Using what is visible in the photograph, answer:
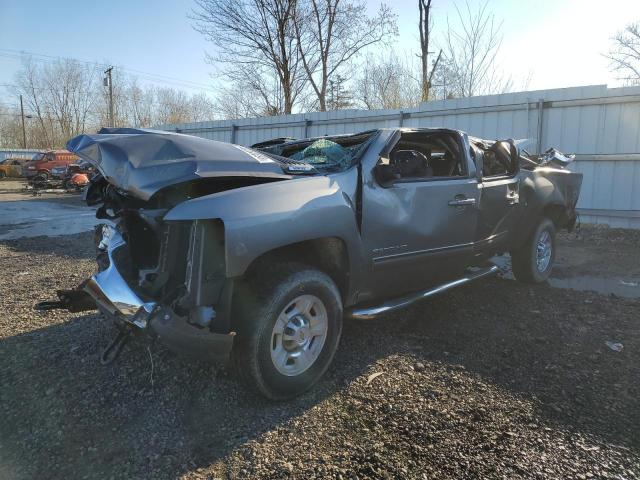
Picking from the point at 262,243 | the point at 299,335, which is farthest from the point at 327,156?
the point at 299,335

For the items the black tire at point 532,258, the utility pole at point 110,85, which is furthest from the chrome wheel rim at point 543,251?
the utility pole at point 110,85

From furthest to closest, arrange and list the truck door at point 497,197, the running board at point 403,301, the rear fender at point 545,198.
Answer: the rear fender at point 545,198 → the truck door at point 497,197 → the running board at point 403,301

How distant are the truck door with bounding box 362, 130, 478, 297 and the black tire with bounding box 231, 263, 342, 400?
67 cm

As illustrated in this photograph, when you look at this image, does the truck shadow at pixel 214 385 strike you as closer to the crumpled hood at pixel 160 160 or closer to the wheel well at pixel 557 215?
the crumpled hood at pixel 160 160

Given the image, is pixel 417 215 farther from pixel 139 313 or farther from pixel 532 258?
pixel 532 258

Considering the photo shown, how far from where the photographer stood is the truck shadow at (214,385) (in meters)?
2.60

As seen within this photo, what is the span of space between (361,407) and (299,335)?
1.94ft

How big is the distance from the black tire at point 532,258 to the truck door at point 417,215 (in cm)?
146

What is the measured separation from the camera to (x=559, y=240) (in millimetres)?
9547

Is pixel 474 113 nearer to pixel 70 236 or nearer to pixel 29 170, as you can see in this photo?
pixel 70 236

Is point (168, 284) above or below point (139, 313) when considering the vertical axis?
above

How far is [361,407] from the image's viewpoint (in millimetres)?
3021

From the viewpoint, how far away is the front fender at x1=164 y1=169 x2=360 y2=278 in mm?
2691

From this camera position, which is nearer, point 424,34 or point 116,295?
point 116,295
